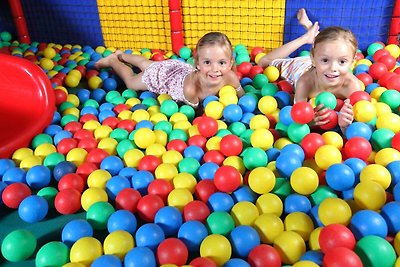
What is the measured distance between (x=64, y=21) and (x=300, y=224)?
8.71 feet

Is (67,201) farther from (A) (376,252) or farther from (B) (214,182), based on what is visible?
(A) (376,252)

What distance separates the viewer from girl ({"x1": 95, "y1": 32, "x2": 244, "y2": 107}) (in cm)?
187

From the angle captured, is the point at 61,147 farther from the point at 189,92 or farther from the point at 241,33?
the point at 241,33

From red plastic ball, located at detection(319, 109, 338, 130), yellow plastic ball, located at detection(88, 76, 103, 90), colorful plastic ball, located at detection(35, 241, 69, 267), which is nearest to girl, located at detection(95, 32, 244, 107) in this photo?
yellow plastic ball, located at detection(88, 76, 103, 90)

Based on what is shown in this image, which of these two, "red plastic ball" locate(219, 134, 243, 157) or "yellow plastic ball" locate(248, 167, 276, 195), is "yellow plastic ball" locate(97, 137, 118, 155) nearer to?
"red plastic ball" locate(219, 134, 243, 157)

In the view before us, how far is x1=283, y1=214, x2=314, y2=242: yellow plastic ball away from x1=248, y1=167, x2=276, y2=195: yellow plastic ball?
146mm

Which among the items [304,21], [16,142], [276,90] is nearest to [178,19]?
[304,21]

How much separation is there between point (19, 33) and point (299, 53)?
2.19 m

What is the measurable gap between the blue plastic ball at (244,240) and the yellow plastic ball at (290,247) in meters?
0.06

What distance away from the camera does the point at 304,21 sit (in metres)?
2.45

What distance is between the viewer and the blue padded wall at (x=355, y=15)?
94.4 inches

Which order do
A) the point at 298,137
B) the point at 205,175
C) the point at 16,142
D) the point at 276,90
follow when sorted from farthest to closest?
the point at 276,90, the point at 16,142, the point at 298,137, the point at 205,175

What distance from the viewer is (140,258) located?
3.44 ft

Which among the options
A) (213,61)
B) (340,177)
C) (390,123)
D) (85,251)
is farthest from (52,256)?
(390,123)
